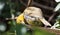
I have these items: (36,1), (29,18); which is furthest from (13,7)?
(29,18)

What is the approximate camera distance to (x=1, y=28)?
1440 mm

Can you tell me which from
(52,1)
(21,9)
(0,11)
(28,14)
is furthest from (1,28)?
(52,1)

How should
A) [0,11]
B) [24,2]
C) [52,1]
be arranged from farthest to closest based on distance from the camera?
[24,2] → [0,11] → [52,1]

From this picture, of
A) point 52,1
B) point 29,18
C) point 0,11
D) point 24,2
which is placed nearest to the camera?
point 29,18

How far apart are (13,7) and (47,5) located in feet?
1.05

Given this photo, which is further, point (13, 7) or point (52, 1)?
point (13, 7)

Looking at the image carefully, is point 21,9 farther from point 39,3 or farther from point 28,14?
point 28,14

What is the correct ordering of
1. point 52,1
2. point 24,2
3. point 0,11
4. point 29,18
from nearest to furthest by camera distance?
point 29,18 → point 52,1 → point 0,11 → point 24,2

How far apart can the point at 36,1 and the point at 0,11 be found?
335mm

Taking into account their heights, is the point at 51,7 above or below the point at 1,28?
above

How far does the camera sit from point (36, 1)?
5.07 feet

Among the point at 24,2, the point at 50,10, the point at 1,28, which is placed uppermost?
the point at 24,2

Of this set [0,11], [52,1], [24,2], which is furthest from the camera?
[24,2]

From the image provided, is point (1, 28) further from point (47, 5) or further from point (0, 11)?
point (47, 5)
